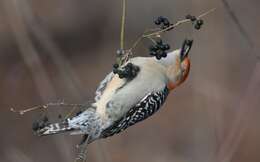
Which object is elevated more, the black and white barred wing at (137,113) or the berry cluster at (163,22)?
the berry cluster at (163,22)

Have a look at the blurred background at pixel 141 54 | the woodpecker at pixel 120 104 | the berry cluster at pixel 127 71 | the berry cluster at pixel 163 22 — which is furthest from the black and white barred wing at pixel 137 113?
the blurred background at pixel 141 54

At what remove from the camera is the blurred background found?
10.4 m

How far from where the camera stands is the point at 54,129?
4.81 metres

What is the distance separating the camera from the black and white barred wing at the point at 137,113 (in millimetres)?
5047

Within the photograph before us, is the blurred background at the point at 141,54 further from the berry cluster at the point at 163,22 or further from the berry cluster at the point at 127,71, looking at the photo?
the berry cluster at the point at 163,22

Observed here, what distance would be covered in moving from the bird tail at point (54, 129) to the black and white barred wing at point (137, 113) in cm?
25

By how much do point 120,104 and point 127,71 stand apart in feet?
0.93

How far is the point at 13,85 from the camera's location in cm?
1205

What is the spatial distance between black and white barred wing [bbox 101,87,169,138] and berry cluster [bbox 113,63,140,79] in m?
0.20

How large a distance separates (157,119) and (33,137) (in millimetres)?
1885

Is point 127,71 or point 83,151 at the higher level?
point 127,71

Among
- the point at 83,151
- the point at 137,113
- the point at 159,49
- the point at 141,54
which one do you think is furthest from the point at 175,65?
the point at 141,54

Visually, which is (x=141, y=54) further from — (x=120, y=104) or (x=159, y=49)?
(x=159, y=49)

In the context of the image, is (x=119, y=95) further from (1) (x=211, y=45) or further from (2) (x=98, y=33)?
(2) (x=98, y=33)
